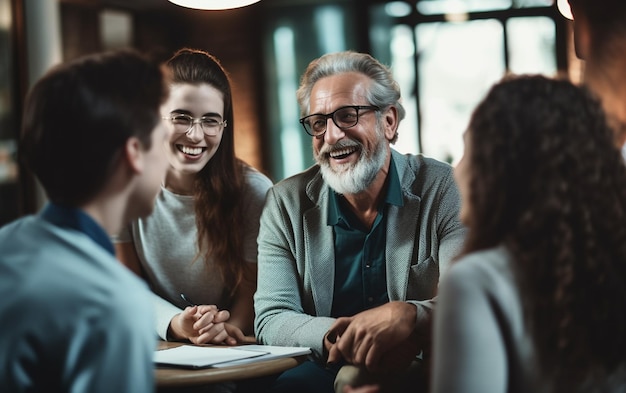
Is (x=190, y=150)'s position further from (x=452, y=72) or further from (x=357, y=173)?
(x=452, y=72)

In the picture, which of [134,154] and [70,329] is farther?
[134,154]

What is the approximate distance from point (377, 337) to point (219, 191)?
35.8 inches

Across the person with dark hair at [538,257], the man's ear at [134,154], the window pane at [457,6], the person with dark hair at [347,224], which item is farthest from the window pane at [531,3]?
the man's ear at [134,154]

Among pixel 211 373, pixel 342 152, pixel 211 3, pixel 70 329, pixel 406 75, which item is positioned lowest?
pixel 211 373

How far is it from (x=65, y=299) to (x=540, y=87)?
863 mm

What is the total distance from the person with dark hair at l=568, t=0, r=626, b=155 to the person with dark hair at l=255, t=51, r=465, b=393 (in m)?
0.71

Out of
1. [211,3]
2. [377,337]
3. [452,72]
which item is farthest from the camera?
[452,72]

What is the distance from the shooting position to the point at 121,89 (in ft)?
4.65

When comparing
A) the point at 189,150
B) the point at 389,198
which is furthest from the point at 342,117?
the point at 189,150

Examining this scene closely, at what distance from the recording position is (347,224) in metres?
2.50

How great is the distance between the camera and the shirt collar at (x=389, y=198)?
96.8 inches

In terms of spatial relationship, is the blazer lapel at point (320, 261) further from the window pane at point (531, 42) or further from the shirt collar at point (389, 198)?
the window pane at point (531, 42)

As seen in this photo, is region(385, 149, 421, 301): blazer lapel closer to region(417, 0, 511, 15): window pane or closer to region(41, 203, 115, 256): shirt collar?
region(41, 203, 115, 256): shirt collar

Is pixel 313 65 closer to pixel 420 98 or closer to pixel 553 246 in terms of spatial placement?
pixel 553 246
